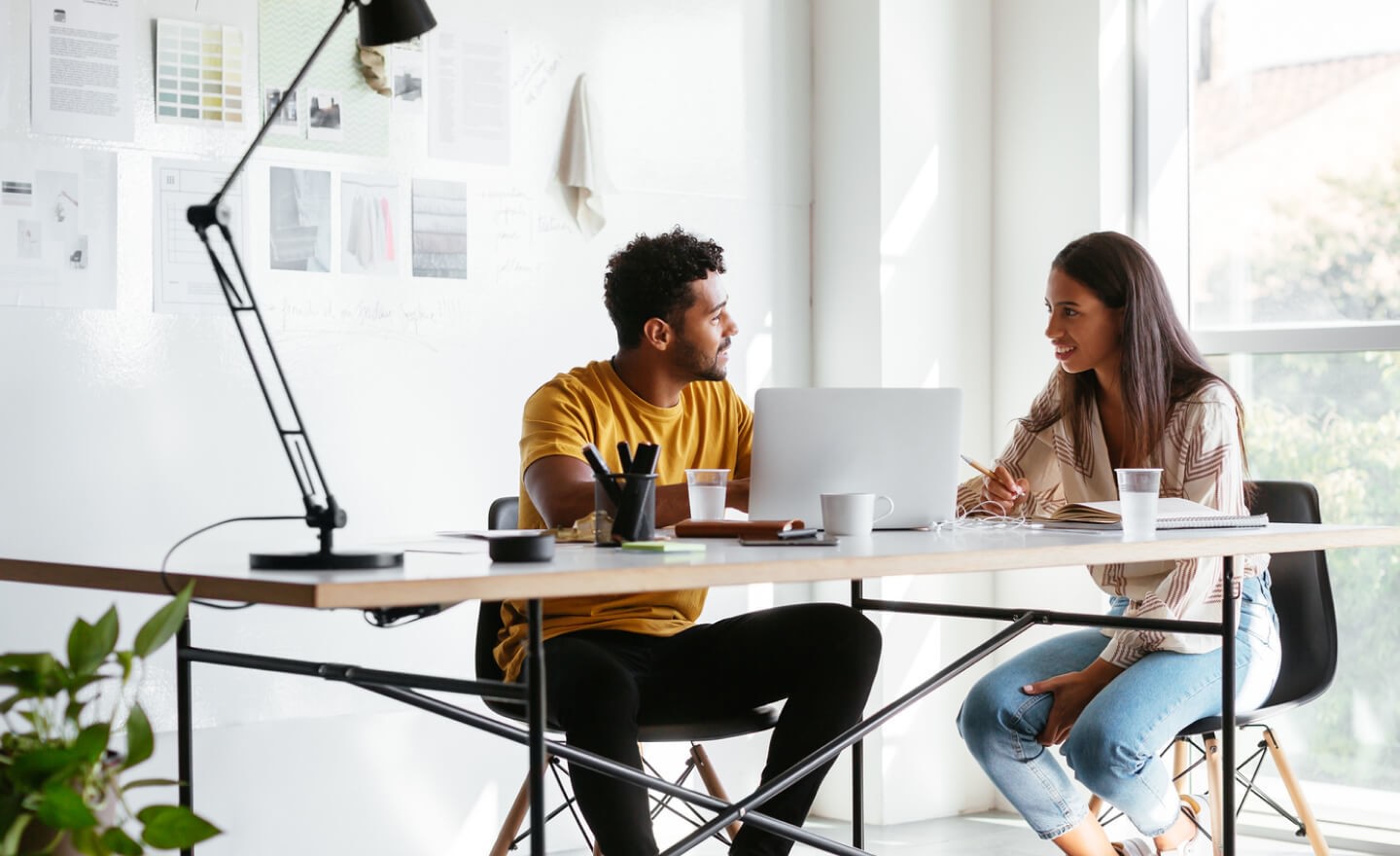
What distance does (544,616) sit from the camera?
2.52 metres

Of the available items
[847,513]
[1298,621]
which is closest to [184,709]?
[847,513]

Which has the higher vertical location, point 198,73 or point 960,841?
point 198,73

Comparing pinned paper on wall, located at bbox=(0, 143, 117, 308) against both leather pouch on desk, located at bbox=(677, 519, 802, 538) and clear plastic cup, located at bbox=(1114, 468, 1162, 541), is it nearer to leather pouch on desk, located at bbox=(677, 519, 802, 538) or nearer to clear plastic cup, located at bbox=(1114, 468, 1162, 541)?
leather pouch on desk, located at bbox=(677, 519, 802, 538)

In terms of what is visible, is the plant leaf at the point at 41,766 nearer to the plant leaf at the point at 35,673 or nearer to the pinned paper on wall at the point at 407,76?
the plant leaf at the point at 35,673

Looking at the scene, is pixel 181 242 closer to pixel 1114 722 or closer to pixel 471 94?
pixel 471 94

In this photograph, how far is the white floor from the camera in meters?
3.66

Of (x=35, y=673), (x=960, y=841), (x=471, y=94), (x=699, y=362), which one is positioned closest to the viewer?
(x=35, y=673)

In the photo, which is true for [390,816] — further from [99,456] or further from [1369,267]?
[1369,267]

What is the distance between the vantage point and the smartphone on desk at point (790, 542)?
2.04m

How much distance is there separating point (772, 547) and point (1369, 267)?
2.21 m

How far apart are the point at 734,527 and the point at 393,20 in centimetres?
80

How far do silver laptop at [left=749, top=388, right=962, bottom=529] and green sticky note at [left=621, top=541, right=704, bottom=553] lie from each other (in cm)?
30

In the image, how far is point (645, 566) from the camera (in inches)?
65.3

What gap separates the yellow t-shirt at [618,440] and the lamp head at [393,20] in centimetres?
72
